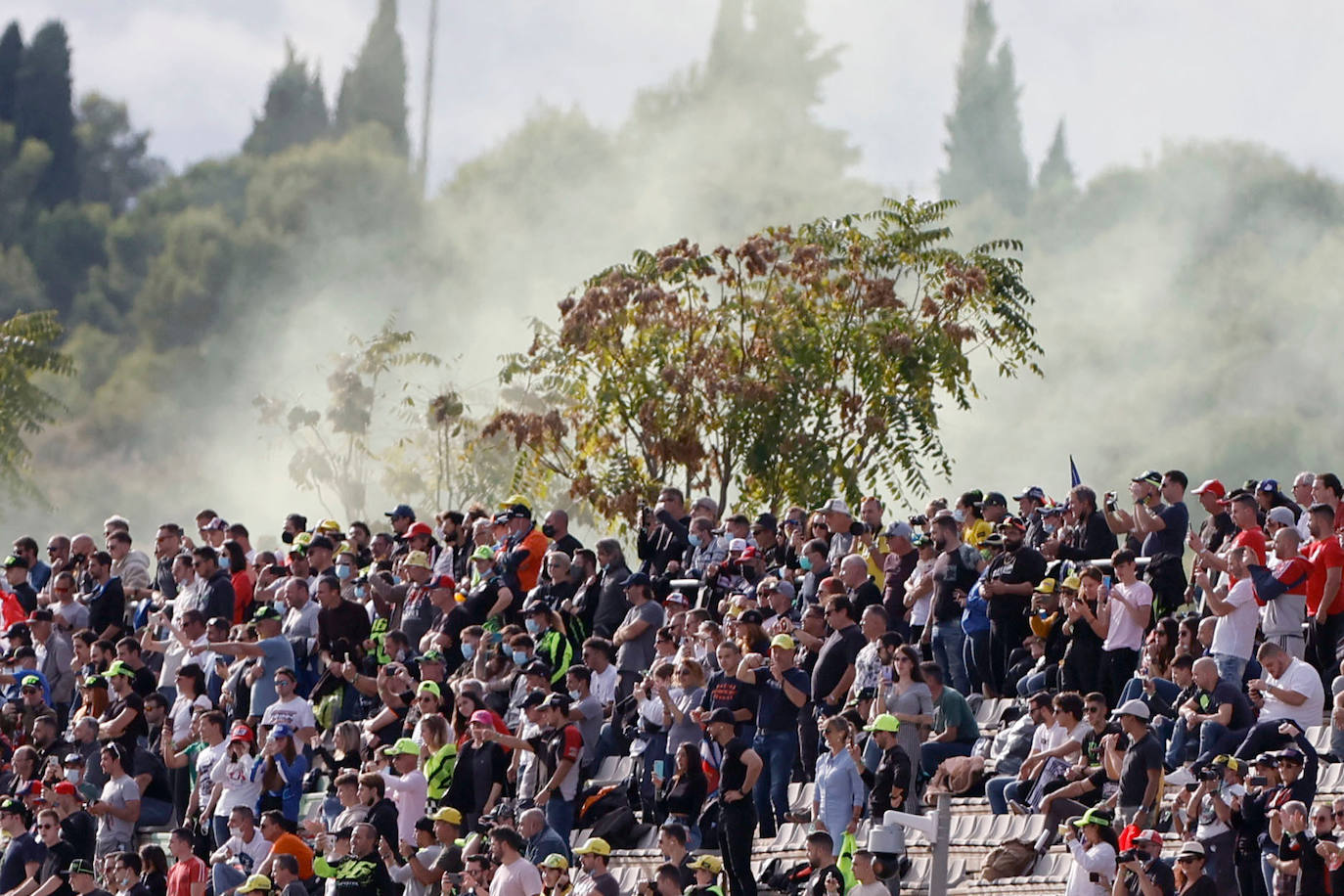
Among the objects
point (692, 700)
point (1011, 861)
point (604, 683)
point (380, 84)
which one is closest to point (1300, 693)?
point (1011, 861)

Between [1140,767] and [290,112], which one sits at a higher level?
[290,112]

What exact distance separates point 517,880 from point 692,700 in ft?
8.53

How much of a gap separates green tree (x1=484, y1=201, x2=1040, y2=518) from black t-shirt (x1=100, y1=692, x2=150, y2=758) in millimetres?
8944

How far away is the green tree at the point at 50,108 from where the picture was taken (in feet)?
258

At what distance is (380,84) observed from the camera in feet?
311

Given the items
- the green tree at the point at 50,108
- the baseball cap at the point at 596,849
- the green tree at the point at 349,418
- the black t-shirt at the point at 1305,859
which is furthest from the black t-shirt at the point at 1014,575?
the green tree at the point at 50,108

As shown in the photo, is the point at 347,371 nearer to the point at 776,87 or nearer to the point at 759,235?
the point at 759,235

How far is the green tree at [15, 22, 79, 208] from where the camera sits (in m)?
78.7

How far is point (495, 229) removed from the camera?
2717 inches

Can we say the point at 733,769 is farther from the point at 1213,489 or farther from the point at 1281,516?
the point at 1281,516

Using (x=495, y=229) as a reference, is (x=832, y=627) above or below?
below

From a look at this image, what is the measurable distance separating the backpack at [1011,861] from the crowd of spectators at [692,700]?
17cm

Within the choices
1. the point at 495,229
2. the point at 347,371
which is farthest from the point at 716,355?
the point at 495,229

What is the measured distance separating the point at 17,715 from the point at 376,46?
78.3 metres
